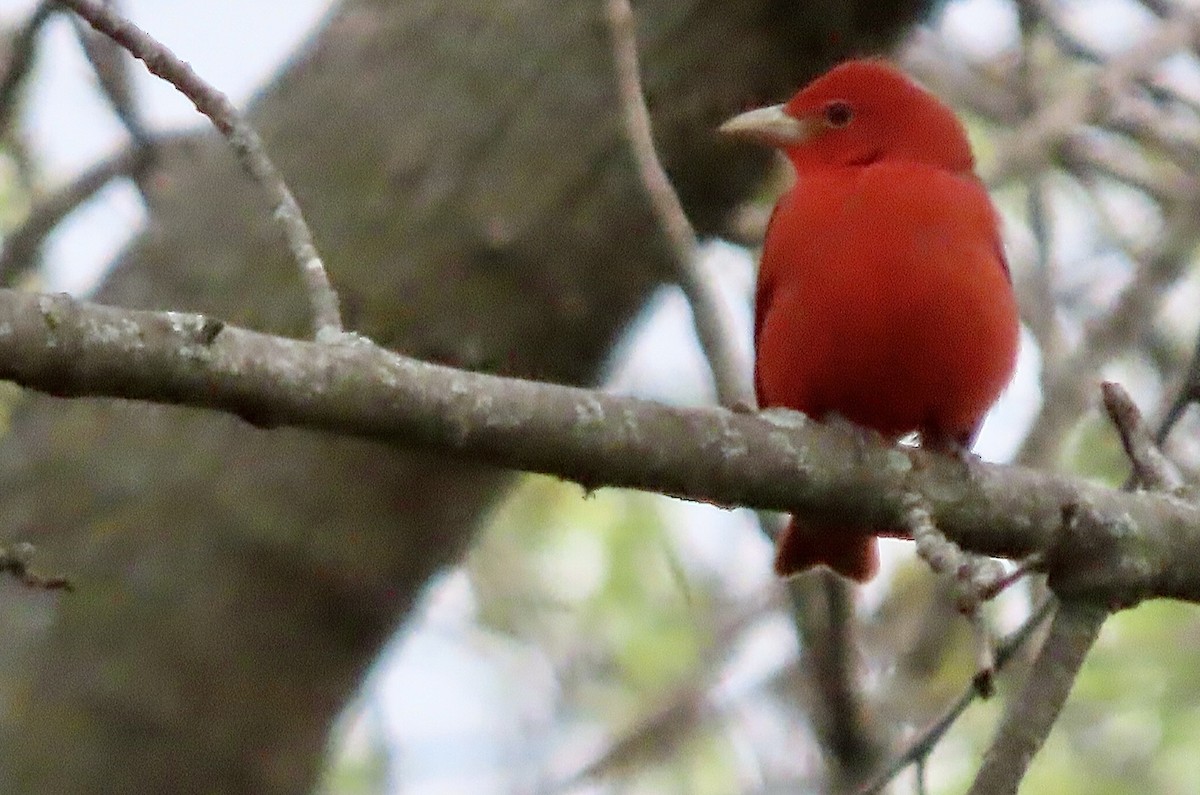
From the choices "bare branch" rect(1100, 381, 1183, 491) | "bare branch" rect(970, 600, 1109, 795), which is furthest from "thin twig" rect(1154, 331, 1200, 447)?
"bare branch" rect(970, 600, 1109, 795)

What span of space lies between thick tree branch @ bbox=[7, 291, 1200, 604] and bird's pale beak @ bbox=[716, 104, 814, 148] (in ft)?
4.65

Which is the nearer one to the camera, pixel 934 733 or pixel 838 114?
pixel 934 733

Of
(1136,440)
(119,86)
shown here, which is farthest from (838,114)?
(119,86)

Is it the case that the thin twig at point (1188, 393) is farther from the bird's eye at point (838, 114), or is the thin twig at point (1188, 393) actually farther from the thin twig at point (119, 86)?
the thin twig at point (119, 86)

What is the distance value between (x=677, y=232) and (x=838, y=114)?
3.24 feet

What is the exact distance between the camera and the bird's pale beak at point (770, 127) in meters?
4.25

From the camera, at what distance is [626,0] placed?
400 cm

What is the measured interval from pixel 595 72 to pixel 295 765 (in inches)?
64.0

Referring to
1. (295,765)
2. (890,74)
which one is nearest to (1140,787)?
(890,74)

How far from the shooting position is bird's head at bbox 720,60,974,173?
14.6 ft

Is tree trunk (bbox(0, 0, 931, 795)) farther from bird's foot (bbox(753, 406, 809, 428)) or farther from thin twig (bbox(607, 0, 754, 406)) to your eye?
bird's foot (bbox(753, 406, 809, 428))

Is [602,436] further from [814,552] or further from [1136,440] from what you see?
[814,552]

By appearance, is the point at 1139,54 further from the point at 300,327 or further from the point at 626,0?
the point at 300,327

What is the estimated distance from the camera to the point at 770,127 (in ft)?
14.1
